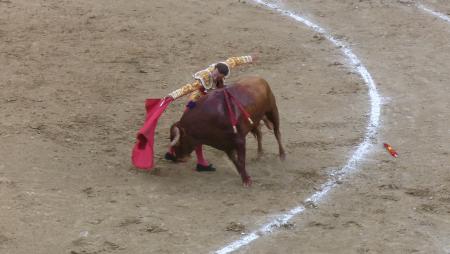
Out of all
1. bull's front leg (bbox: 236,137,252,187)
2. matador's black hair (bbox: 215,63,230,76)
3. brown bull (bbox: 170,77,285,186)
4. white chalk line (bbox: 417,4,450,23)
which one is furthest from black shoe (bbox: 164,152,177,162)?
white chalk line (bbox: 417,4,450,23)

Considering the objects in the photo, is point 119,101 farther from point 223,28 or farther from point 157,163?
point 223,28

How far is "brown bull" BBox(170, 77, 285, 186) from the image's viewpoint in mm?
7262

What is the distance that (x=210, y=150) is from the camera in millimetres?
8344

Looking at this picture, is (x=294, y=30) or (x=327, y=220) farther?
(x=294, y=30)

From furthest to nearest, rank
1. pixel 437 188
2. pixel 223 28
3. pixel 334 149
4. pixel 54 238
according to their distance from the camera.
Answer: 1. pixel 223 28
2. pixel 334 149
3. pixel 437 188
4. pixel 54 238

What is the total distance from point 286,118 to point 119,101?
6.45 feet

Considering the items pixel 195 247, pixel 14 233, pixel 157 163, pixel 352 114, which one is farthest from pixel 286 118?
pixel 14 233

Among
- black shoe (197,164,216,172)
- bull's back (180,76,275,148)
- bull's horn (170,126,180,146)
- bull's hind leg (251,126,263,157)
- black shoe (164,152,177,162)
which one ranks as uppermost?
bull's back (180,76,275,148)

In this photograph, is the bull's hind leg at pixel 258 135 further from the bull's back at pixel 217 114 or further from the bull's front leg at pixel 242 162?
the bull's front leg at pixel 242 162

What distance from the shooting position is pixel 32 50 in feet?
35.4

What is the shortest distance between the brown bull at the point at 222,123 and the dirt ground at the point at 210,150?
0.34m

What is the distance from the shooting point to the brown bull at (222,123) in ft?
23.8

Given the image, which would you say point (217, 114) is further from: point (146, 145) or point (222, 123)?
point (146, 145)

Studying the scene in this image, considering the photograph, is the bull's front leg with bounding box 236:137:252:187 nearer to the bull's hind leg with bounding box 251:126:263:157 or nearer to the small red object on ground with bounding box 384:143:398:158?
the bull's hind leg with bounding box 251:126:263:157
